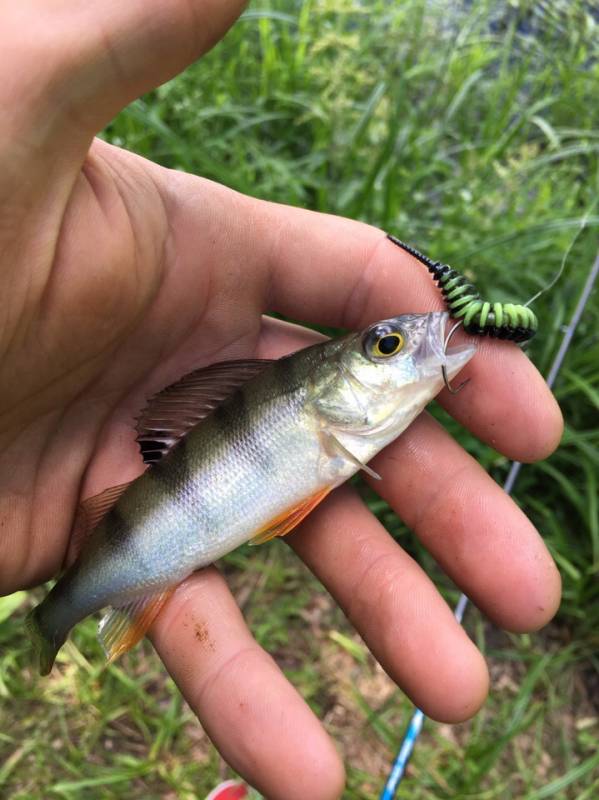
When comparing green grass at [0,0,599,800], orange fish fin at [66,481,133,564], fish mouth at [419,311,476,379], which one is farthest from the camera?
green grass at [0,0,599,800]

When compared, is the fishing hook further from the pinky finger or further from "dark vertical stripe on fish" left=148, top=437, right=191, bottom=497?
the pinky finger

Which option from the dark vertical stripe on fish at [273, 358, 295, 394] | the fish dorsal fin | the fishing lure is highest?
the fishing lure

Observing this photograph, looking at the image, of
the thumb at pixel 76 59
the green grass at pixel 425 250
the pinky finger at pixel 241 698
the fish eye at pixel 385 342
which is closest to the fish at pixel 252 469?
the fish eye at pixel 385 342

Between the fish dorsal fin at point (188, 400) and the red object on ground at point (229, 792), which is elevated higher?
the fish dorsal fin at point (188, 400)

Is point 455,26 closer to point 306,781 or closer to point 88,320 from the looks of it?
point 88,320

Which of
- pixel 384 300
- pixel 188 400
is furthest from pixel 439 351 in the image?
pixel 188 400

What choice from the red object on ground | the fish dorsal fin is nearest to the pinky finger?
the red object on ground

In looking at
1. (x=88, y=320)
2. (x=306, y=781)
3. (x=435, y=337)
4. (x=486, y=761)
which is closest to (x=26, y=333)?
(x=88, y=320)

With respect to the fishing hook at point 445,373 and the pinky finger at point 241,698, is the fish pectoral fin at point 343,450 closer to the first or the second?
the fishing hook at point 445,373

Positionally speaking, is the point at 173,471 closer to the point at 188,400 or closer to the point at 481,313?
the point at 188,400
